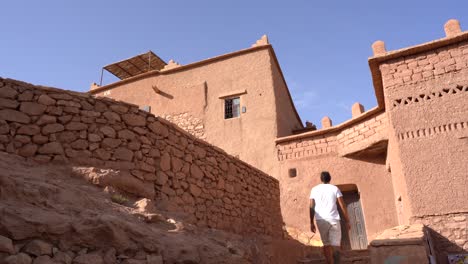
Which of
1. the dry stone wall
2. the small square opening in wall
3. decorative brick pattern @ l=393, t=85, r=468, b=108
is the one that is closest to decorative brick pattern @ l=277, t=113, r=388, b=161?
the small square opening in wall

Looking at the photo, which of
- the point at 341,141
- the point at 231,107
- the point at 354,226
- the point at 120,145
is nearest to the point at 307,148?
the point at 341,141

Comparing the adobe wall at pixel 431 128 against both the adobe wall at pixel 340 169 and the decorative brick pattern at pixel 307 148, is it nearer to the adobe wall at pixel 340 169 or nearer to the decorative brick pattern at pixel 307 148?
the adobe wall at pixel 340 169

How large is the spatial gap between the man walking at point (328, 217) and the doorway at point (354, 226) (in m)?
6.60

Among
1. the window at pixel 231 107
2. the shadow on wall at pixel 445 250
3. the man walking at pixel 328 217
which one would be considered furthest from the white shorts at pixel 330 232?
the window at pixel 231 107

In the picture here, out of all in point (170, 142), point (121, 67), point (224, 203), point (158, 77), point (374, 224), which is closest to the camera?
point (170, 142)

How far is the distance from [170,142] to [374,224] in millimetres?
7642

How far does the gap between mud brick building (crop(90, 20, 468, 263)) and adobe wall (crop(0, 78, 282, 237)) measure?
400 cm

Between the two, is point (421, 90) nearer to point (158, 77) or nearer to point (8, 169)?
point (8, 169)

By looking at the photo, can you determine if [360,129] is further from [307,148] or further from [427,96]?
[427,96]

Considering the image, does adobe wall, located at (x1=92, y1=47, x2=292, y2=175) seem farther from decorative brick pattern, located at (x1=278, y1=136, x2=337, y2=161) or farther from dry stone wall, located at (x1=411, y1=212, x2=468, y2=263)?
dry stone wall, located at (x1=411, y1=212, x2=468, y2=263)

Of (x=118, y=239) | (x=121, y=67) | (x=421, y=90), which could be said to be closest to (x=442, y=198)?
(x=421, y=90)

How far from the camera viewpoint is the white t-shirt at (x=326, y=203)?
5364 millimetres

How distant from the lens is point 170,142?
5703 mm

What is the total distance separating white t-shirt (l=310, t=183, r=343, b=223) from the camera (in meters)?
5.36
